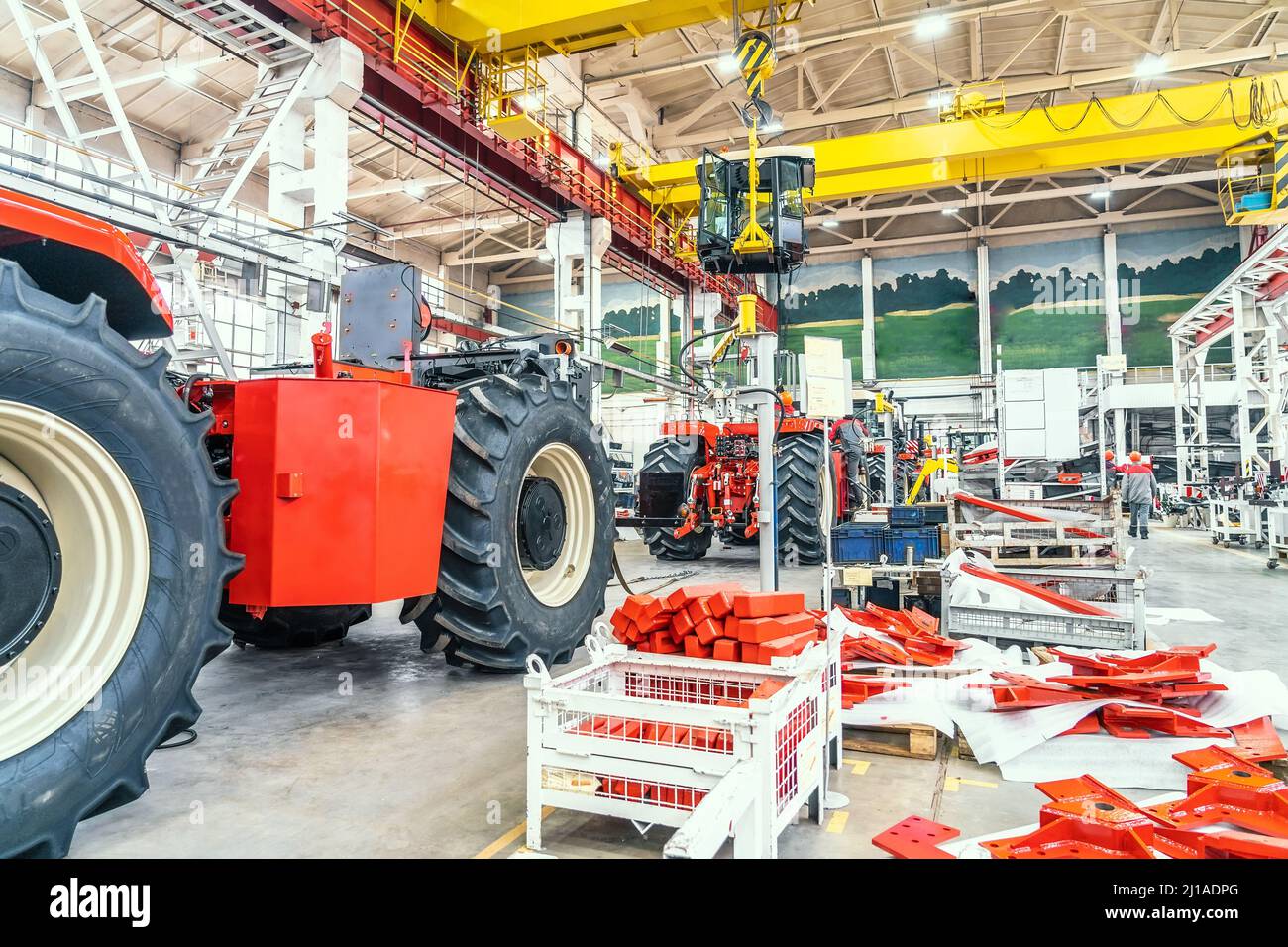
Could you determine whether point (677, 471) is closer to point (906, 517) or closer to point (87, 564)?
point (906, 517)

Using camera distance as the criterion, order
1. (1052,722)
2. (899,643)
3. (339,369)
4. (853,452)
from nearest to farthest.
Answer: (1052,722)
(339,369)
(899,643)
(853,452)

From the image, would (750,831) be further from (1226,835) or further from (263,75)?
(263,75)

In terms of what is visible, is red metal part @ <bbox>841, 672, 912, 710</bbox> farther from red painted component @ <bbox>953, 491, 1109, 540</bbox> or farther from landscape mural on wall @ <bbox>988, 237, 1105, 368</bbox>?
landscape mural on wall @ <bbox>988, 237, 1105, 368</bbox>

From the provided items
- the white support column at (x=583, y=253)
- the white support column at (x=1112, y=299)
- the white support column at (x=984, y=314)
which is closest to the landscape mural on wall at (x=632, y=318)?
the white support column at (x=984, y=314)

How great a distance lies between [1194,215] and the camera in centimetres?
2367

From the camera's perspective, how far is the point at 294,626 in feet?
16.9

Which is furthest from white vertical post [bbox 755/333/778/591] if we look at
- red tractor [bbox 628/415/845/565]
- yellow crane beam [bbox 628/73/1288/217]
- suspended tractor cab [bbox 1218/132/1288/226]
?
suspended tractor cab [bbox 1218/132/1288/226]

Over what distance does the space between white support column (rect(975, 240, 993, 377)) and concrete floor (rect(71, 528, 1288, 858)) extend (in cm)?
2160

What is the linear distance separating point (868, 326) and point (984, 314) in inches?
141

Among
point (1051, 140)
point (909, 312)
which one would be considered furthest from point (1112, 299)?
point (1051, 140)

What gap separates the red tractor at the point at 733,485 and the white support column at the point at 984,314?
16815mm

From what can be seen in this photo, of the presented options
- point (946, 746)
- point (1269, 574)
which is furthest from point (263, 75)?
point (1269, 574)

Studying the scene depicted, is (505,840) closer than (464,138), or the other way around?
(505,840)

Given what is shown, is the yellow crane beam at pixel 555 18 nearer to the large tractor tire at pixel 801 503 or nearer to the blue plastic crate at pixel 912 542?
the large tractor tire at pixel 801 503
